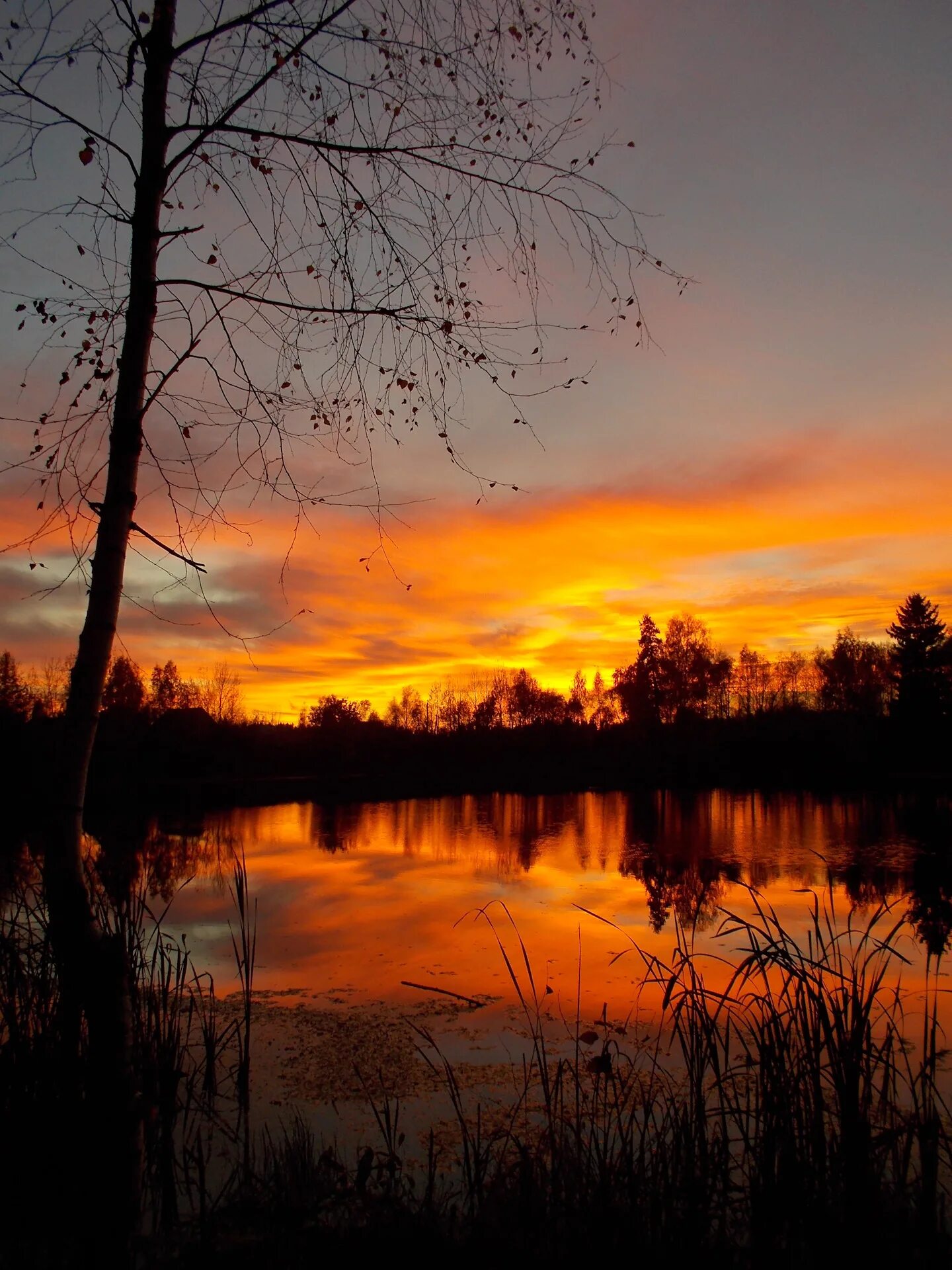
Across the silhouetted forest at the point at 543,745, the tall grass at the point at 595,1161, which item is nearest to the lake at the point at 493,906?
the tall grass at the point at 595,1161

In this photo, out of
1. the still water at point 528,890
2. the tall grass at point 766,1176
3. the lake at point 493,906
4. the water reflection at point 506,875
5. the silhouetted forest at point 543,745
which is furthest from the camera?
the silhouetted forest at point 543,745

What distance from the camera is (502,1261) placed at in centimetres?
281

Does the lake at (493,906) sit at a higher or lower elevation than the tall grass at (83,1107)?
lower

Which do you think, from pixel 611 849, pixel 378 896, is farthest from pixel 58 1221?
pixel 611 849

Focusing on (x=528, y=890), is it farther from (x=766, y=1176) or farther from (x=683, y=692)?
(x=683, y=692)

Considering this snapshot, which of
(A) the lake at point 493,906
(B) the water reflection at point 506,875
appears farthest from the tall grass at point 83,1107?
(B) the water reflection at point 506,875

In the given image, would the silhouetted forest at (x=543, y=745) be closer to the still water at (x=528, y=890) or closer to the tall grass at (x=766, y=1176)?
the still water at (x=528, y=890)

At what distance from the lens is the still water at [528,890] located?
7.98 m

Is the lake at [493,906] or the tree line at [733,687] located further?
the tree line at [733,687]

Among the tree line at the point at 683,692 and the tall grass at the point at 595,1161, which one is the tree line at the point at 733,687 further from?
the tall grass at the point at 595,1161

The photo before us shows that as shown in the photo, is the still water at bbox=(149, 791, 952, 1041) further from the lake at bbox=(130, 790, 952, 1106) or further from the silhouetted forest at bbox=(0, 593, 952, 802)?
the silhouetted forest at bbox=(0, 593, 952, 802)

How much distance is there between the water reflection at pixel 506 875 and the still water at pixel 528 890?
2.1 inches

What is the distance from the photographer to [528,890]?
43.6ft

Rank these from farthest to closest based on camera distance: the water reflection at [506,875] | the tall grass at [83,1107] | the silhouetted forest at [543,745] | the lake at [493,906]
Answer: the silhouetted forest at [543,745] < the water reflection at [506,875] < the lake at [493,906] < the tall grass at [83,1107]
